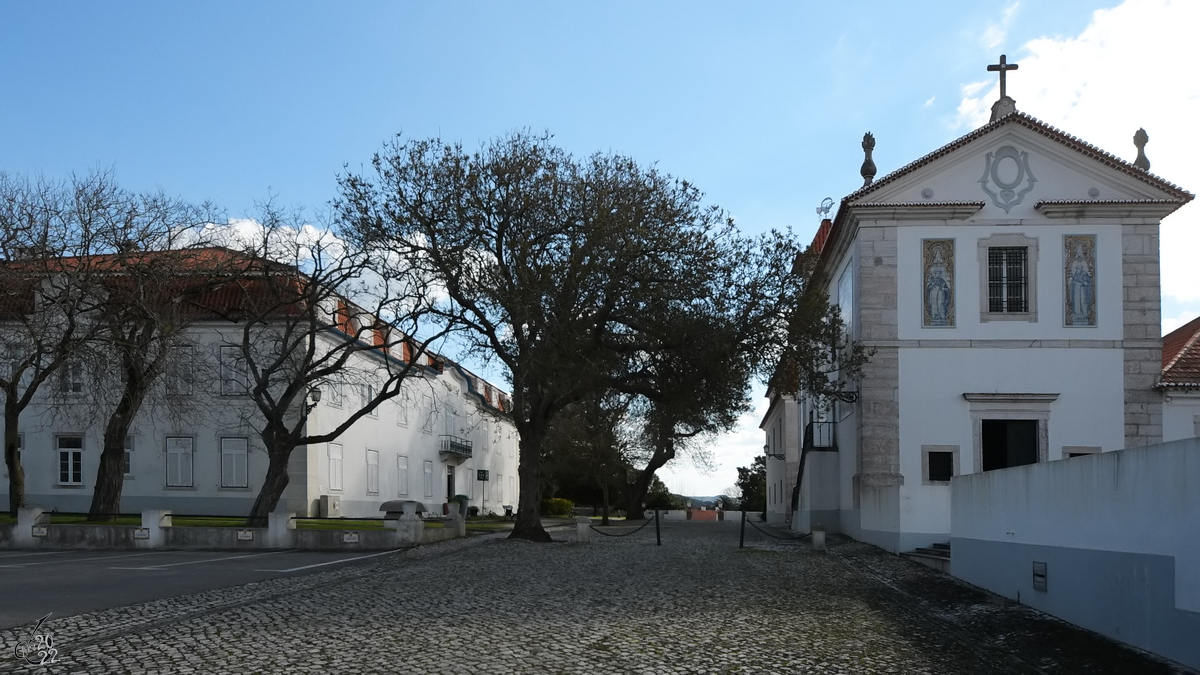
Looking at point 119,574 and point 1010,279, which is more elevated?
point 1010,279

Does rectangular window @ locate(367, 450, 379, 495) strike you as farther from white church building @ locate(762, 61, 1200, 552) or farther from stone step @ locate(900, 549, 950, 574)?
stone step @ locate(900, 549, 950, 574)

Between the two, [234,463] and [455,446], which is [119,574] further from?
[455,446]

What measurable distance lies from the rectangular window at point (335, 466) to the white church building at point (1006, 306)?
21.8 m

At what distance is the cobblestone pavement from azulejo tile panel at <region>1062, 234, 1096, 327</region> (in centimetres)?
1047

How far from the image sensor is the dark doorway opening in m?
25.6

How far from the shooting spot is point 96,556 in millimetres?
20969

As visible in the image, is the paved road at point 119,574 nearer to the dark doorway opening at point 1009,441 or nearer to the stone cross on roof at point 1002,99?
the dark doorway opening at point 1009,441

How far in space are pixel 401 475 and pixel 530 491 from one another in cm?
2243

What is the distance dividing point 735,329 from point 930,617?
12452 mm

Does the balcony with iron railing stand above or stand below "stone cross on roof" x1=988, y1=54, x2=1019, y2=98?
below

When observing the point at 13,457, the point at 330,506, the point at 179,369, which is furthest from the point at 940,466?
the point at 330,506

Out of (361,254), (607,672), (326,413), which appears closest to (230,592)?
(607,672)

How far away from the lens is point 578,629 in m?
10.8

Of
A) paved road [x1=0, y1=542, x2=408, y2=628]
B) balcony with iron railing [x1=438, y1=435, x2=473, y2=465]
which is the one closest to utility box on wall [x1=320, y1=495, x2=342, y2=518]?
balcony with iron railing [x1=438, y1=435, x2=473, y2=465]
